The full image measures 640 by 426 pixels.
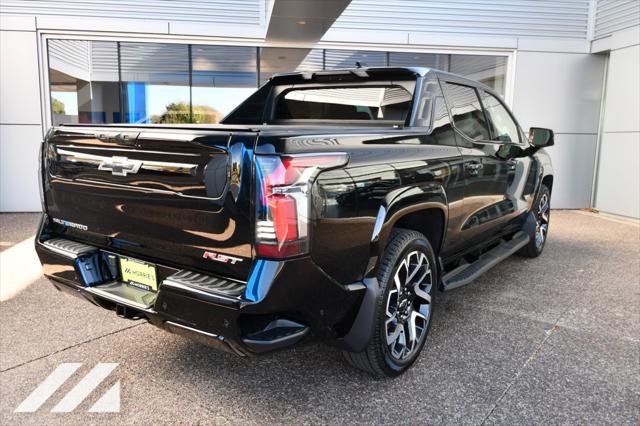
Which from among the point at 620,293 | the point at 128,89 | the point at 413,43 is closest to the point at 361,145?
the point at 620,293

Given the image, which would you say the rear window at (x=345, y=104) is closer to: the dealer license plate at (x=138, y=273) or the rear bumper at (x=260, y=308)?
the rear bumper at (x=260, y=308)

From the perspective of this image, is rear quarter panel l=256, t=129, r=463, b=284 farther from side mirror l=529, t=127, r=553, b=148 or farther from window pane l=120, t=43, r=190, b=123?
window pane l=120, t=43, r=190, b=123

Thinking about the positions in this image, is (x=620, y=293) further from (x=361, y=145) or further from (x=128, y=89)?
(x=128, y=89)

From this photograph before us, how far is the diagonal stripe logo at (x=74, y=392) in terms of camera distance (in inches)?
106

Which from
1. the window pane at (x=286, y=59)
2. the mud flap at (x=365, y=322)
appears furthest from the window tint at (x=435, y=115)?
the window pane at (x=286, y=59)

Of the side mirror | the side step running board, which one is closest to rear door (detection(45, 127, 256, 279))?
the side step running board

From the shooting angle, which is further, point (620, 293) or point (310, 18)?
point (310, 18)

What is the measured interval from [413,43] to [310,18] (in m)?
2.72

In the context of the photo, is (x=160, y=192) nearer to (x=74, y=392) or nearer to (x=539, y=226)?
(x=74, y=392)

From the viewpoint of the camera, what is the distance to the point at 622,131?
9.20m

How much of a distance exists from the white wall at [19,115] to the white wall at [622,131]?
10333 millimetres

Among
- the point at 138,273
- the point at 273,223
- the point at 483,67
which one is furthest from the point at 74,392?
the point at 483,67

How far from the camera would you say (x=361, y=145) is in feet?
8.58

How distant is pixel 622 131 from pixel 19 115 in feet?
35.2
